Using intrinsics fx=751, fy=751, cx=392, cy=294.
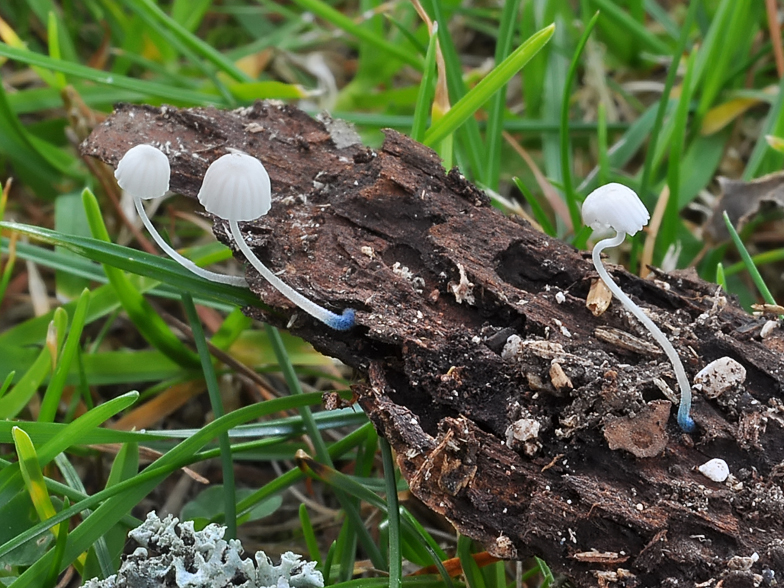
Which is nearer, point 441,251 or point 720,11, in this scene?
point 441,251

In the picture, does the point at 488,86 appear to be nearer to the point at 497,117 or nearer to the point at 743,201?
the point at 497,117

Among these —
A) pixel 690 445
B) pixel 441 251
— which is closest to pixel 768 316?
pixel 690 445

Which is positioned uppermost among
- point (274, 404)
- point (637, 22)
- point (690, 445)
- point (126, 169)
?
point (637, 22)

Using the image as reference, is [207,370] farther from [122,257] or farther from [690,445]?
[690,445]

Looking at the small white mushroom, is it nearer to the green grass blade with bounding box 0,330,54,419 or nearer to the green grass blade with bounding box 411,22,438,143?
the green grass blade with bounding box 411,22,438,143

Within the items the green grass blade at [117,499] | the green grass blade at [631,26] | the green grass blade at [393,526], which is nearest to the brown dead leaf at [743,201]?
the green grass blade at [631,26]

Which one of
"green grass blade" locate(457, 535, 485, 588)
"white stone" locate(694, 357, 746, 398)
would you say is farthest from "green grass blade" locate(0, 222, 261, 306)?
"white stone" locate(694, 357, 746, 398)

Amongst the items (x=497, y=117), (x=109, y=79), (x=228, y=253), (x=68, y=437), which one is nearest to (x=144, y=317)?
(x=228, y=253)
